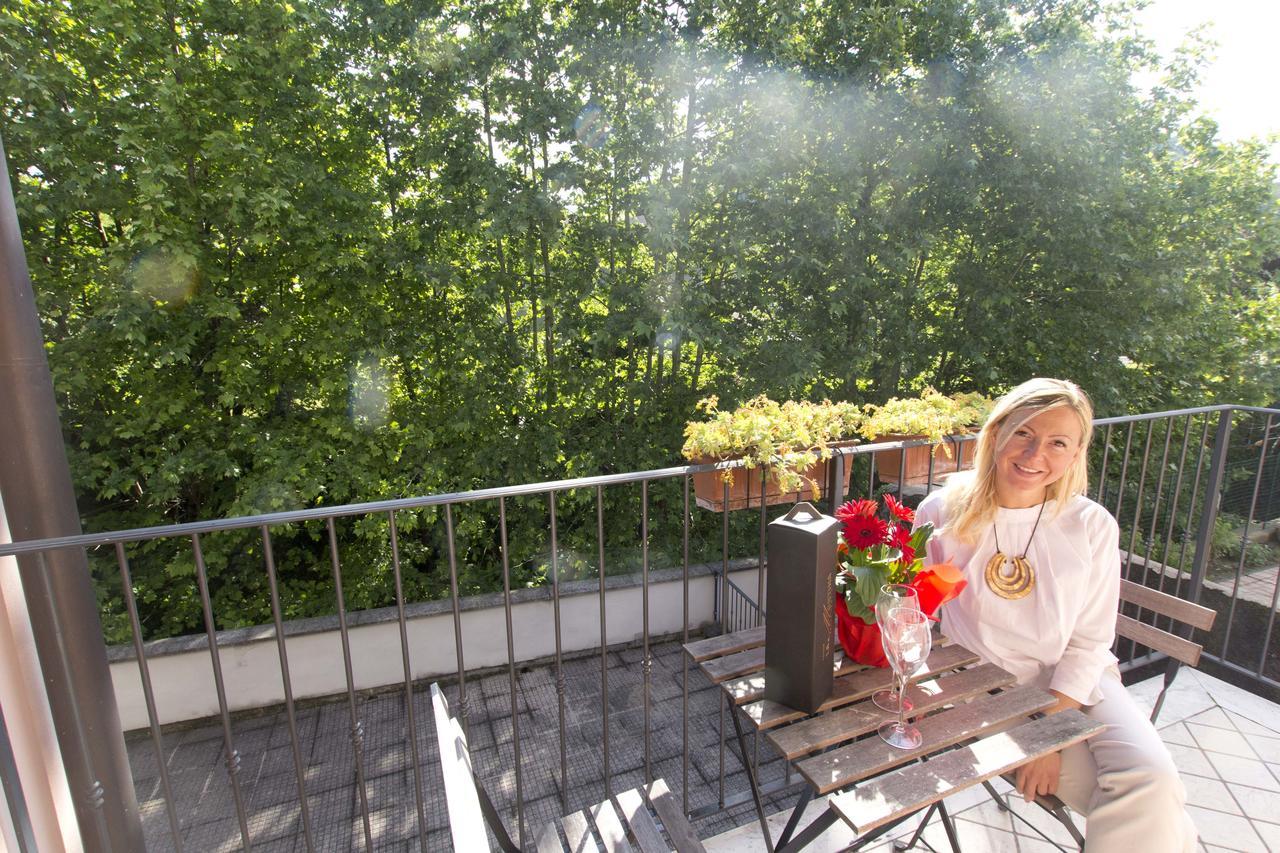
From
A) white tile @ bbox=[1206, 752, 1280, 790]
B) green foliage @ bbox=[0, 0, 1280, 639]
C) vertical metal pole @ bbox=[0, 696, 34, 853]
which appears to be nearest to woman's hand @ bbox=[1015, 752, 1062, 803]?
white tile @ bbox=[1206, 752, 1280, 790]

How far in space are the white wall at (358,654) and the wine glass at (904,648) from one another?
345cm

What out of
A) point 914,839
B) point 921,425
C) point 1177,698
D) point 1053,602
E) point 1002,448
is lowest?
point 1177,698

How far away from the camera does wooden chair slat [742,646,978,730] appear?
1256mm

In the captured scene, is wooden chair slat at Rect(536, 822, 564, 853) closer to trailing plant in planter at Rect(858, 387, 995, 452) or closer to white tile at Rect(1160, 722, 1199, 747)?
trailing plant in planter at Rect(858, 387, 995, 452)

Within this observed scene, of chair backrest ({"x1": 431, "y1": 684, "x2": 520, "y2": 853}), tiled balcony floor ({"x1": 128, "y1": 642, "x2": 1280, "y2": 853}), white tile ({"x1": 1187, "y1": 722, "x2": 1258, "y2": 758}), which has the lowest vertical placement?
tiled balcony floor ({"x1": 128, "y1": 642, "x2": 1280, "y2": 853})

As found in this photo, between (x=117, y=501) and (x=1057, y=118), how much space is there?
957 centimetres

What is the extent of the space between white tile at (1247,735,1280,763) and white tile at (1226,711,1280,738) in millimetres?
26

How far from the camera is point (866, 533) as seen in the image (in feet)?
4.28

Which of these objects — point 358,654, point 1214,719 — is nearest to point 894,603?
point 1214,719

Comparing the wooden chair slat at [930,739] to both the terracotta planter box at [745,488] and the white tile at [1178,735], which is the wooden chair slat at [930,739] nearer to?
the terracotta planter box at [745,488]

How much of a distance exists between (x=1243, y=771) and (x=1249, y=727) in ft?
1.11

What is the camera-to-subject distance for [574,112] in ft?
17.4

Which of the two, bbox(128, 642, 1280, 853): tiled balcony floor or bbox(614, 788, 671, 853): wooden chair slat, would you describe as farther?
bbox(128, 642, 1280, 853): tiled balcony floor

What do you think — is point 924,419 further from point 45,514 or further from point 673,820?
point 45,514
